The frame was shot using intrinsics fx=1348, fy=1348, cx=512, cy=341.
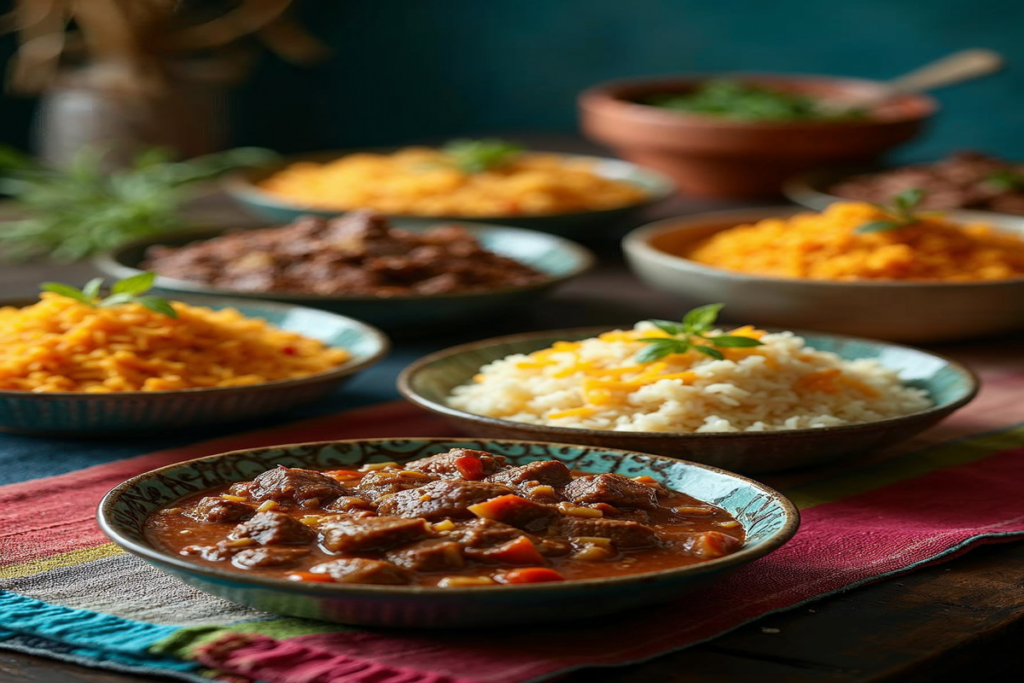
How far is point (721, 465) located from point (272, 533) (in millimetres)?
749

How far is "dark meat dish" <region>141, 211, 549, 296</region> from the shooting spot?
9.30 ft

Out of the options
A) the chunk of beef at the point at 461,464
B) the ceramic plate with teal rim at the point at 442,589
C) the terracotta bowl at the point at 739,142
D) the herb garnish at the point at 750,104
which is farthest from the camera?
the herb garnish at the point at 750,104

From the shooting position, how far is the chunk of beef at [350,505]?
1.51 metres

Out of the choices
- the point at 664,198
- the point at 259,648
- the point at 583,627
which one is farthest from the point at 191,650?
the point at 664,198

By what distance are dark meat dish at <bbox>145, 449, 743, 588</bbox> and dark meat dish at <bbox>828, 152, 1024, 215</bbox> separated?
2.43 m

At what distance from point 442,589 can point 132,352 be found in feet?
3.41

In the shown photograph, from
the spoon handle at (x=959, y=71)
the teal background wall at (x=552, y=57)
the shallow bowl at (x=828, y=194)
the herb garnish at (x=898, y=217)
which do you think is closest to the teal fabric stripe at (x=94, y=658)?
the herb garnish at (x=898, y=217)

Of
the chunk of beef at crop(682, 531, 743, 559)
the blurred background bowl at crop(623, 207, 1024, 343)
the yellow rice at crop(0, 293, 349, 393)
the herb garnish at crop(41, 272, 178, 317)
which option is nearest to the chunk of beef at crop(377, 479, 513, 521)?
the chunk of beef at crop(682, 531, 743, 559)

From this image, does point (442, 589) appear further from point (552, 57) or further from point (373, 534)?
point (552, 57)

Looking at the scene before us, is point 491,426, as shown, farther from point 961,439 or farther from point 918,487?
point 961,439

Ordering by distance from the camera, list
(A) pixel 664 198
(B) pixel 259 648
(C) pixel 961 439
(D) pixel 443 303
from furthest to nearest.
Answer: (A) pixel 664 198, (D) pixel 443 303, (C) pixel 961 439, (B) pixel 259 648

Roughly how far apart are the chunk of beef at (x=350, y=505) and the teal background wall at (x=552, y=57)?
17.7 feet

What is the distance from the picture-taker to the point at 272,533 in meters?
1.41

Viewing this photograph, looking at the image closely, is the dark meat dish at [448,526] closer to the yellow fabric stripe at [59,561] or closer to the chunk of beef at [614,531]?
the chunk of beef at [614,531]
